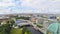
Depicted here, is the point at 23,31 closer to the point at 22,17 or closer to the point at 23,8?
the point at 22,17

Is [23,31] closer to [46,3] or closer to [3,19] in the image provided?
[3,19]

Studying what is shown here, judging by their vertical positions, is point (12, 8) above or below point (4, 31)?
above

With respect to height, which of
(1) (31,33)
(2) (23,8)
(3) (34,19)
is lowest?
(1) (31,33)

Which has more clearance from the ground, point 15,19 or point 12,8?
point 12,8

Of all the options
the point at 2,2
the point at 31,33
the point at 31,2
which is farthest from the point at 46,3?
the point at 2,2

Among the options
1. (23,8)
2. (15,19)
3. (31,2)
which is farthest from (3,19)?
Result: (31,2)

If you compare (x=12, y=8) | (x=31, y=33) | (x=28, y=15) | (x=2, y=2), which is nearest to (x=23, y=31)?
(x=31, y=33)

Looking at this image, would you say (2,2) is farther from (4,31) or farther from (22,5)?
(4,31)
